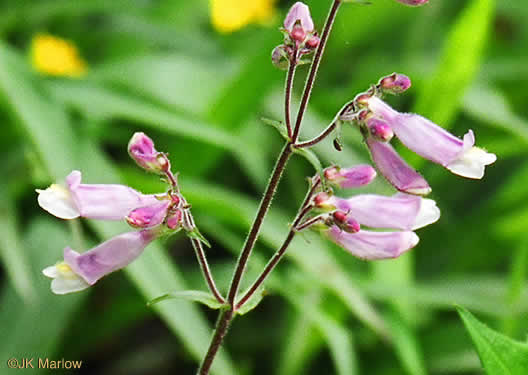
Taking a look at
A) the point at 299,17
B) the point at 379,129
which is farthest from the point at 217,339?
the point at 299,17

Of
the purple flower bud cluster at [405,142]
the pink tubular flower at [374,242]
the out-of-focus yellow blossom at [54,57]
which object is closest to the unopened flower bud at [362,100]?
the purple flower bud cluster at [405,142]

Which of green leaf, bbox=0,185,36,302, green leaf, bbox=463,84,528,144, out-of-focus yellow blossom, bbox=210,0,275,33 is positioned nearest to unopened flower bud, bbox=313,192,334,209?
green leaf, bbox=0,185,36,302

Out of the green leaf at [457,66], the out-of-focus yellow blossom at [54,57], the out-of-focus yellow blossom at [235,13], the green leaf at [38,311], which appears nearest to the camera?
the green leaf at [38,311]

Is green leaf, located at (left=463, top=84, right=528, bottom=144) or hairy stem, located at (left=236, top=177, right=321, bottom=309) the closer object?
hairy stem, located at (left=236, top=177, right=321, bottom=309)

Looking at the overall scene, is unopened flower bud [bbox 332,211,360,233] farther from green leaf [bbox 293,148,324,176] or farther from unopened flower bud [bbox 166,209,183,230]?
unopened flower bud [bbox 166,209,183,230]

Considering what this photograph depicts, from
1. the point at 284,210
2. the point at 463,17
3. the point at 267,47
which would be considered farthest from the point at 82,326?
the point at 463,17

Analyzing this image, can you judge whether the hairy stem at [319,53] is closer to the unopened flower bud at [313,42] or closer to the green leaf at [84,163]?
the unopened flower bud at [313,42]
